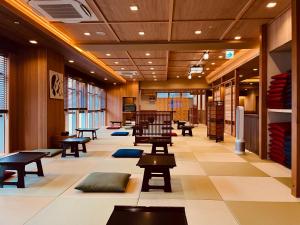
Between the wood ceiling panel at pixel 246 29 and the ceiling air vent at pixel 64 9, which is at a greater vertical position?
the wood ceiling panel at pixel 246 29

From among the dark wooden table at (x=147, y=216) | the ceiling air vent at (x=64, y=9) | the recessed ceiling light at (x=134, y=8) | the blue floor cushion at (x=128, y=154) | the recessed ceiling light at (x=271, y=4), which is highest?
the recessed ceiling light at (x=271, y=4)

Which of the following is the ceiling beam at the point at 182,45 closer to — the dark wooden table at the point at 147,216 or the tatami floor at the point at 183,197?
the tatami floor at the point at 183,197

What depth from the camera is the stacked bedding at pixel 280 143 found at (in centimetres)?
518

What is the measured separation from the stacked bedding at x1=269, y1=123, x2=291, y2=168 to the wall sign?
19.3 feet

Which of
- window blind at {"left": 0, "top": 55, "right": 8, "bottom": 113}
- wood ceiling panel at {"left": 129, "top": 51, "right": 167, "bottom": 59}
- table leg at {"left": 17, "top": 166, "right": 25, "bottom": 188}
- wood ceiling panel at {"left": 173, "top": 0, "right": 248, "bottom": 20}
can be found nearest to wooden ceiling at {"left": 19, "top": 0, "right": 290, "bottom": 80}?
wood ceiling panel at {"left": 173, "top": 0, "right": 248, "bottom": 20}

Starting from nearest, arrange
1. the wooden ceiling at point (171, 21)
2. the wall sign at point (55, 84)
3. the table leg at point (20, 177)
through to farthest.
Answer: the table leg at point (20, 177) < the wooden ceiling at point (171, 21) < the wall sign at point (55, 84)

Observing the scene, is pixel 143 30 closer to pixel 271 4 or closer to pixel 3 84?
pixel 271 4

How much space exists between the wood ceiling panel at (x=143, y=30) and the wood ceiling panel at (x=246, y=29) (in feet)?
5.59

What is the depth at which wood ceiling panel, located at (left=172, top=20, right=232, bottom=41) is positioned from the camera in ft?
19.1

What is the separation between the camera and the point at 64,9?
14.8 ft

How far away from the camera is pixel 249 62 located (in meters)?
8.61

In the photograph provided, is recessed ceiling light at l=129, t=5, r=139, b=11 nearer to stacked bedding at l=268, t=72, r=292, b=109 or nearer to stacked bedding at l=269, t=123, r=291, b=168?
stacked bedding at l=268, t=72, r=292, b=109

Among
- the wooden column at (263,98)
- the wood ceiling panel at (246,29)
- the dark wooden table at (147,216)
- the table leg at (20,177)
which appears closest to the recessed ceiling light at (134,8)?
the wood ceiling panel at (246,29)

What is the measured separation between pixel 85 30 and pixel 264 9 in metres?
4.12
